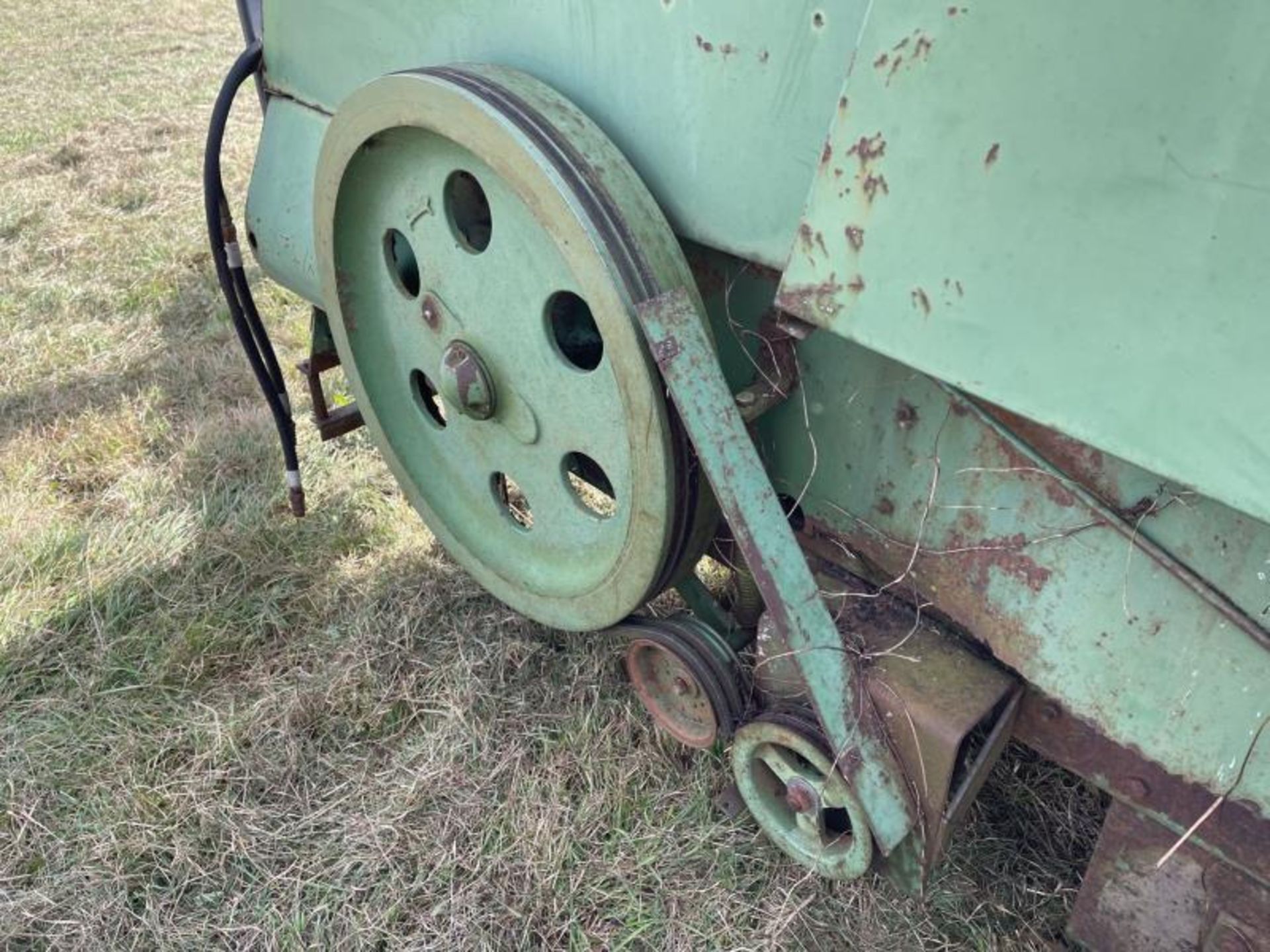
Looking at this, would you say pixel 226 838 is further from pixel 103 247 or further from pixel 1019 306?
pixel 103 247

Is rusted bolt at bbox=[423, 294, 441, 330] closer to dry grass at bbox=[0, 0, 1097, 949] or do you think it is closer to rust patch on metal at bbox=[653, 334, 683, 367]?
rust patch on metal at bbox=[653, 334, 683, 367]

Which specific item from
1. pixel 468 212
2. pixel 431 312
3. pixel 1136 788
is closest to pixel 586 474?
pixel 431 312

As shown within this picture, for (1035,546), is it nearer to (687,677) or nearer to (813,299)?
(813,299)

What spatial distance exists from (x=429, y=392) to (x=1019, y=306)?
1395 mm

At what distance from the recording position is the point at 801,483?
1755 mm

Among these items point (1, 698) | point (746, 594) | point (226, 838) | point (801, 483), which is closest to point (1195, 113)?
point (801, 483)

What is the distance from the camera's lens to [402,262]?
2.10 m

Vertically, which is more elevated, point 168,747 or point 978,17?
point 978,17

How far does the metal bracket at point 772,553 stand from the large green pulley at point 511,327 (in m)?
0.05

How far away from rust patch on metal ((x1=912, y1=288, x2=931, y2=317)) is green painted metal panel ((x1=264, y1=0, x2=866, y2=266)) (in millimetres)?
284

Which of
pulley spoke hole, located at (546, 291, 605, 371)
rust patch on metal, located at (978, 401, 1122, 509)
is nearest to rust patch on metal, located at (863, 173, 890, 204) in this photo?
rust patch on metal, located at (978, 401, 1122, 509)

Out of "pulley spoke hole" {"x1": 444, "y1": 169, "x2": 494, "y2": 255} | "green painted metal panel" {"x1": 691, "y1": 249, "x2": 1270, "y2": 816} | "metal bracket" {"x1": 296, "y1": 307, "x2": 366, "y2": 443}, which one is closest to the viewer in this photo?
"green painted metal panel" {"x1": 691, "y1": 249, "x2": 1270, "y2": 816}

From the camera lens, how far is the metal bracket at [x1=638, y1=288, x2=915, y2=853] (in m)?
1.46

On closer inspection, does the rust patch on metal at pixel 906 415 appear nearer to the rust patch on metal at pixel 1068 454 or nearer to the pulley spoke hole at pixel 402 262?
the rust patch on metal at pixel 1068 454
